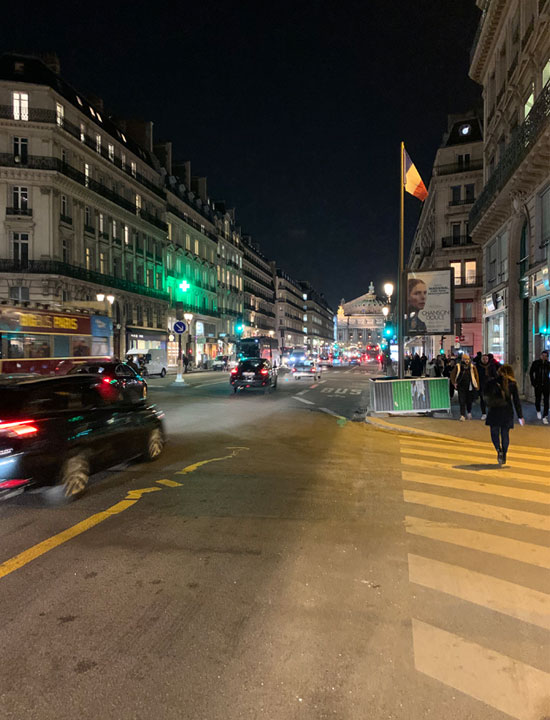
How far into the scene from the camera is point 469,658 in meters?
3.18

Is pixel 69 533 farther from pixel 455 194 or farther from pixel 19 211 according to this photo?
pixel 455 194

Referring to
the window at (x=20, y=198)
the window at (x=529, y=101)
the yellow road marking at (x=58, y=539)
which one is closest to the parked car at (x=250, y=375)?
the window at (x=529, y=101)

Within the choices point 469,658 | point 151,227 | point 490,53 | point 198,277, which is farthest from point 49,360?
point 198,277

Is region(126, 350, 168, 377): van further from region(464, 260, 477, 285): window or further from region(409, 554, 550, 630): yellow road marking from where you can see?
region(409, 554, 550, 630): yellow road marking

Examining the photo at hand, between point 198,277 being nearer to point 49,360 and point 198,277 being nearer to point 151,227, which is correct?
point 151,227

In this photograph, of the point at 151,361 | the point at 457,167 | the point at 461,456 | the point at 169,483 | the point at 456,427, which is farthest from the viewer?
the point at 457,167

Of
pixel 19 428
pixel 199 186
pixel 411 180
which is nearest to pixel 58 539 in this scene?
pixel 19 428

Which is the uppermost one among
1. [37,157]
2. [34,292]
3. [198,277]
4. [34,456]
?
[37,157]

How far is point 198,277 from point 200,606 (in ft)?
212

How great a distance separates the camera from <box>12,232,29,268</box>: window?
1442 inches

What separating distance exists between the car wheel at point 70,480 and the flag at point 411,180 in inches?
557

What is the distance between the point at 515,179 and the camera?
18875mm

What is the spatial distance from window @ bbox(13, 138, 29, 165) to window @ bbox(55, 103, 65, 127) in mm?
2806

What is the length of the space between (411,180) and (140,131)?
4548cm
